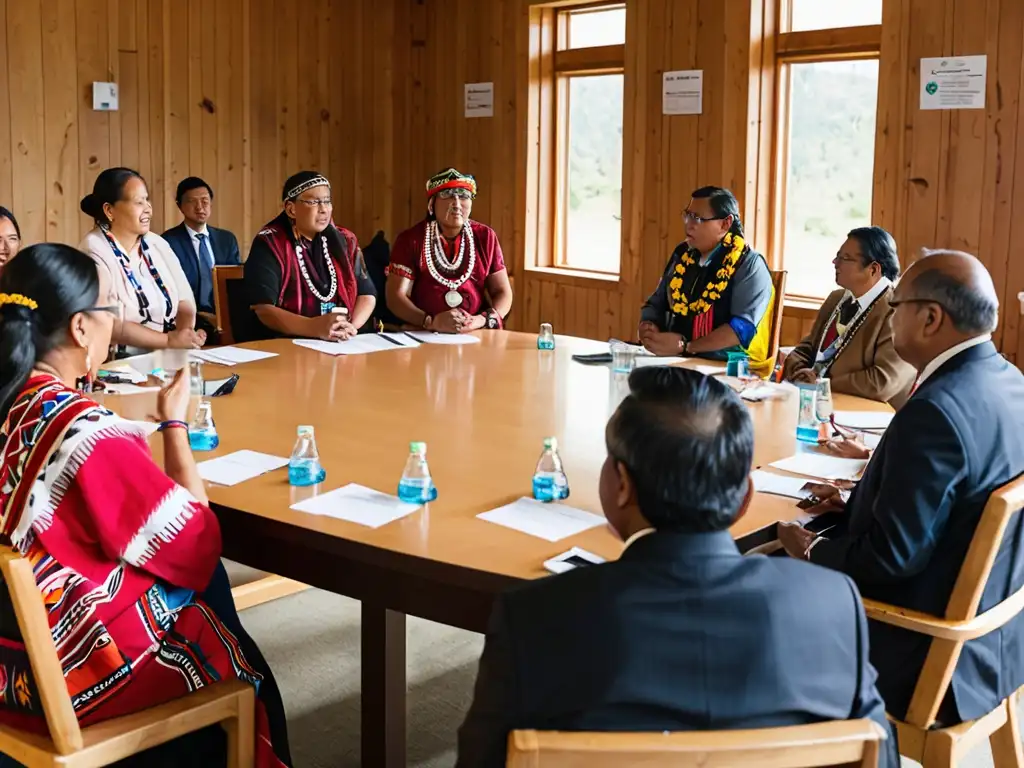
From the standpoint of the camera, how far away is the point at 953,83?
17.3 ft

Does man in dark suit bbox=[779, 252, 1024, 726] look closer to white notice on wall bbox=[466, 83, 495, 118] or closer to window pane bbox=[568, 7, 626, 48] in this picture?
window pane bbox=[568, 7, 626, 48]

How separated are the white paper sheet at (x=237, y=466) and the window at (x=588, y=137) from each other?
4518 millimetres

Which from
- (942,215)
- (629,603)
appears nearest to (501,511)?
(629,603)

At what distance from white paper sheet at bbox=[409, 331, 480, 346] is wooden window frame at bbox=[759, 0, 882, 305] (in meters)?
2.10

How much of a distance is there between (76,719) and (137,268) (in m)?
3.09

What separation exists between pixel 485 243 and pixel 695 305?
3.56ft

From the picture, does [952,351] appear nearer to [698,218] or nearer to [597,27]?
[698,218]

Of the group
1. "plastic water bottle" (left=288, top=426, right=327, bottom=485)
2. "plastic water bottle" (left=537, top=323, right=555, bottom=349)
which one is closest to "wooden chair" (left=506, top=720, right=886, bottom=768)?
"plastic water bottle" (left=288, top=426, right=327, bottom=485)

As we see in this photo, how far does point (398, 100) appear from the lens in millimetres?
8219

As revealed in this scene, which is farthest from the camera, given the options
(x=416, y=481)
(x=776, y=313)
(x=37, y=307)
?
(x=776, y=313)

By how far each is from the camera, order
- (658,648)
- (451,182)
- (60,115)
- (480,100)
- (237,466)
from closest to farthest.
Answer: (658,648)
(237,466)
(451,182)
(60,115)
(480,100)

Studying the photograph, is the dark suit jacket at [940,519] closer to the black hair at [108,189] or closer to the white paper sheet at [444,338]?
the white paper sheet at [444,338]

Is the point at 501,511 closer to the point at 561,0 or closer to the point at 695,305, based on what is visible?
the point at 695,305


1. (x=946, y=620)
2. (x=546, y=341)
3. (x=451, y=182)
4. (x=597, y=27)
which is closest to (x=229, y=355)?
(x=546, y=341)
